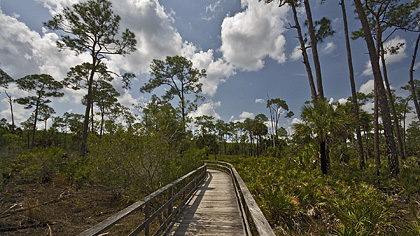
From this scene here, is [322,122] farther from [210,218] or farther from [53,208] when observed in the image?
[53,208]

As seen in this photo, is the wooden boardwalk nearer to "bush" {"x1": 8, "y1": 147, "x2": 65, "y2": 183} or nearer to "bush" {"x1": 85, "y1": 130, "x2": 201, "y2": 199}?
"bush" {"x1": 85, "y1": 130, "x2": 201, "y2": 199}

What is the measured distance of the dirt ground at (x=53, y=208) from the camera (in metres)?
5.88

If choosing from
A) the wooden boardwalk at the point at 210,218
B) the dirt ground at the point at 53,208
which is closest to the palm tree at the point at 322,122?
the wooden boardwalk at the point at 210,218

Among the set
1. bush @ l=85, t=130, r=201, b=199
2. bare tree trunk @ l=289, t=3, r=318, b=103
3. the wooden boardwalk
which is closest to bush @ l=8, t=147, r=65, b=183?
bush @ l=85, t=130, r=201, b=199

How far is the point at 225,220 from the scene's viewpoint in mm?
4715

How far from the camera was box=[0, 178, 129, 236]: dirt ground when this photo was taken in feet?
19.3

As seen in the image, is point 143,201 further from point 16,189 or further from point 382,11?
point 382,11

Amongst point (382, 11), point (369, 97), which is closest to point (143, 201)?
point (382, 11)

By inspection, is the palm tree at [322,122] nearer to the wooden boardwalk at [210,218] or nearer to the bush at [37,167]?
the wooden boardwalk at [210,218]

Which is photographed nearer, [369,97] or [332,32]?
[332,32]

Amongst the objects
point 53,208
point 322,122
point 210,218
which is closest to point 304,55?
point 322,122

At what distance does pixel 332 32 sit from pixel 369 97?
1980cm

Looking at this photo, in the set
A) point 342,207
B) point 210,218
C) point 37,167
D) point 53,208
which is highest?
point 37,167

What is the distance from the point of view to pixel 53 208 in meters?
7.34
